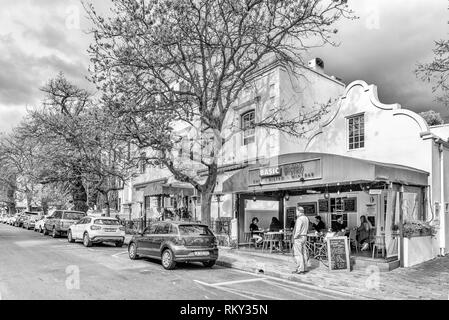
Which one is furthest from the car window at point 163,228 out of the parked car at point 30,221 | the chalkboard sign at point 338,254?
the parked car at point 30,221

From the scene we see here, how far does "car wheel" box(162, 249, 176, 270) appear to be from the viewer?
11742mm

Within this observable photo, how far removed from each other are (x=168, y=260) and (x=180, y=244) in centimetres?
61

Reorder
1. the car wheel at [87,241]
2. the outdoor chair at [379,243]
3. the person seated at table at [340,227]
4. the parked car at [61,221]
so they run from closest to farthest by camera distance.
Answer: the outdoor chair at [379,243]
the person seated at table at [340,227]
the car wheel at [87,241]
the parked car at [61,221]

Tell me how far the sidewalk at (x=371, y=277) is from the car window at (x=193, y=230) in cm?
158

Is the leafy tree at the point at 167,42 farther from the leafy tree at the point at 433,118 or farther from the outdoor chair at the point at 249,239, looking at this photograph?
the leafy tree at the point at 433,118

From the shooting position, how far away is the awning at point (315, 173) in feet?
40.1

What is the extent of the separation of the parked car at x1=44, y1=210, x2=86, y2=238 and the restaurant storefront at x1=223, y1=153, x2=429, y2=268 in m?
11.6

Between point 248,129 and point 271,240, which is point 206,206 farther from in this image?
point 248,129

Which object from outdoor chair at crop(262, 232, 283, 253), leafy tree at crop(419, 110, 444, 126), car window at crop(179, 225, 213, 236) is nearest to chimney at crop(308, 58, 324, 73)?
outdoor chair at crop(262, 232, 283, 253)

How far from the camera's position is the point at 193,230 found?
40.5ft

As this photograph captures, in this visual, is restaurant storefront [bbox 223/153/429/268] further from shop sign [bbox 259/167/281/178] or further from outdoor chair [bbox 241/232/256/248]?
outdoor chair [bbox 241/232/256/248]

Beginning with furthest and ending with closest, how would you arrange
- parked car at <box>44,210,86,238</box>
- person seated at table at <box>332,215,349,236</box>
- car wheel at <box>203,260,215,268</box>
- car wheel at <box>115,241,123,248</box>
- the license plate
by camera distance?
parked car at <box>44,210,86,238</box>
car wheel at <box>115,241,123,248</box>
person seated at table at <box>332,215,349,236</box>
car wheel at <box>203,260,215,268</box>
the license plate
